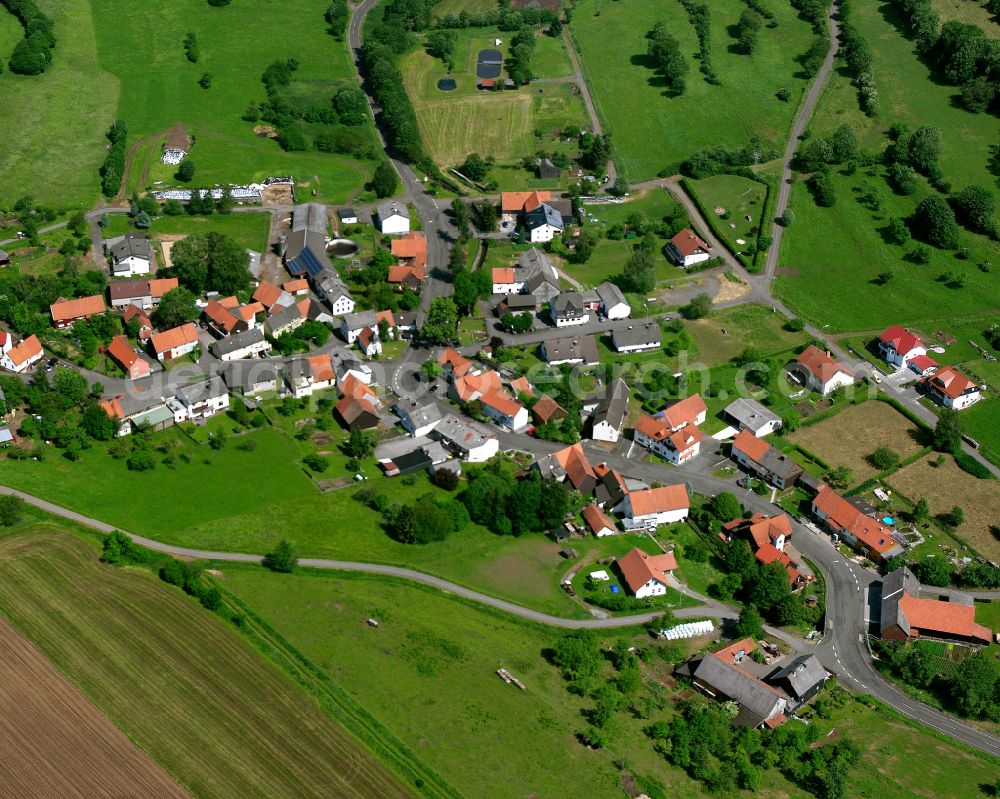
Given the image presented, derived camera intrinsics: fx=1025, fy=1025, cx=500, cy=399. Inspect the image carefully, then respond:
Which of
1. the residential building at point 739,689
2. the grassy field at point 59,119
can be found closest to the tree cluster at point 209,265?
the grassy field at point 59,119

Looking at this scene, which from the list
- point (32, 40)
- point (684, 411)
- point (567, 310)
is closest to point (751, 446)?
point (684, 411)

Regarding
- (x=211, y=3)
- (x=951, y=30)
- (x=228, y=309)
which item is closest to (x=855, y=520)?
(x=228, y=309)

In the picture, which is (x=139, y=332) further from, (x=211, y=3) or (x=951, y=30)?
(x=951, y=30)

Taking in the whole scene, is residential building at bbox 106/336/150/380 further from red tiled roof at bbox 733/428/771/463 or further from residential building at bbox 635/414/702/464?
red tiled roof at bbox 733/428/771/463

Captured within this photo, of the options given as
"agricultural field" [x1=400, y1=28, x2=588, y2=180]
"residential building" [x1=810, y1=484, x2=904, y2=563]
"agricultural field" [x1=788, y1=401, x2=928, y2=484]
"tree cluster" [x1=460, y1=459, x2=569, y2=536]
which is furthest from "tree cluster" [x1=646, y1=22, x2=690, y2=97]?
"tree cluster" [x1=460, y1=459, x2=569, y2=536]

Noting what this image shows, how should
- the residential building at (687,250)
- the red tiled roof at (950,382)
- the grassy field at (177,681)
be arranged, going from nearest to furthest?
the grassy field at (177,681)
the red tiled roof at (950,382)
the residential building at (687,250)

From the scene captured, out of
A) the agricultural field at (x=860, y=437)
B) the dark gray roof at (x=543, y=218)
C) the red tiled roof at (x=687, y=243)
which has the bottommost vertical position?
the agricultural field at (x=860, y=437)

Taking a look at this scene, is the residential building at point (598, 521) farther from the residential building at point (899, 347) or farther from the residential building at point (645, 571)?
the residential building at point (899, 347)
